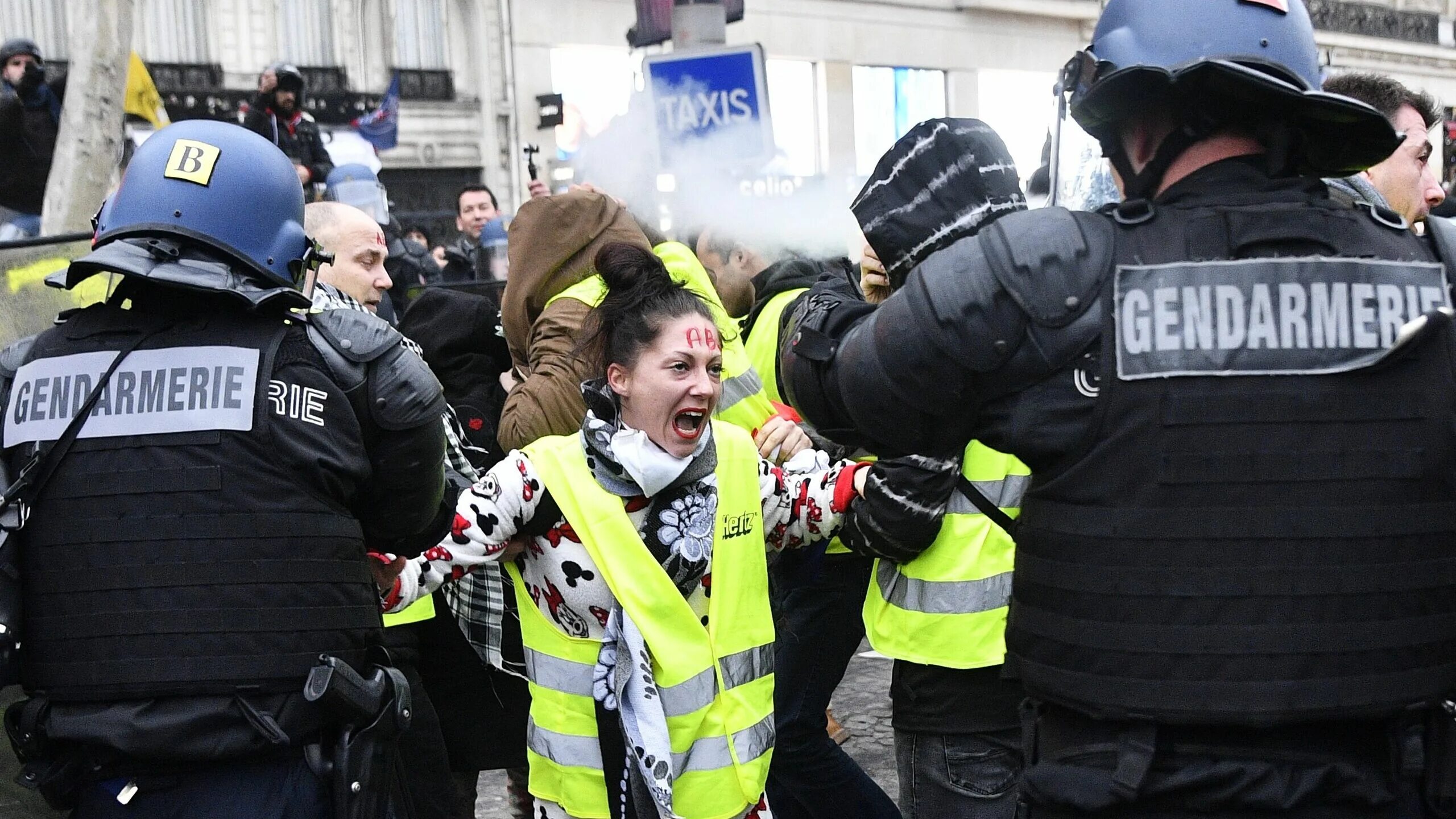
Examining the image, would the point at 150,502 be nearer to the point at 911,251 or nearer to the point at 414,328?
the point at 911,251

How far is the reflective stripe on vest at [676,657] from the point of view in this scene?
3.03 m

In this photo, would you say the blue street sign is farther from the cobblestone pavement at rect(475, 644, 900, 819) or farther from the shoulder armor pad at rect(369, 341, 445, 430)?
the shoulder armor pad at rect(369, 341, 445, 430)

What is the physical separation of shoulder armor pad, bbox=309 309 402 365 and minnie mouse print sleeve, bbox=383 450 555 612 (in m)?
0.51

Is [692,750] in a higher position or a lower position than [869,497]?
lower

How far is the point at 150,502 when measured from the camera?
8.12 feet

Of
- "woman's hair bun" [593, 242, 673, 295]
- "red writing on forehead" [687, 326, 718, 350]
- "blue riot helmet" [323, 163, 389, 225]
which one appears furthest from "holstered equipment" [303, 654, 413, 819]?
"blue riot helmet" [323, 163, 389, 225]

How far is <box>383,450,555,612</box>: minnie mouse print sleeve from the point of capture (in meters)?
3.11

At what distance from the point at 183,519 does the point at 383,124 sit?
19146 millimetres

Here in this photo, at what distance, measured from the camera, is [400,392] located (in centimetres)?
270

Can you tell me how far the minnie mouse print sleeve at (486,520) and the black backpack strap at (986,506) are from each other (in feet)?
2.89

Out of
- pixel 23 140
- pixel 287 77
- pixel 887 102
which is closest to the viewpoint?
pixel 23 140

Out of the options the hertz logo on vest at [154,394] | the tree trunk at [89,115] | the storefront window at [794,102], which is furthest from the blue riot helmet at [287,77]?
the storefront window at [794,102]

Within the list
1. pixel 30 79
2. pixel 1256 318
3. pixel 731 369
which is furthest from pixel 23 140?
pixel 1256 318

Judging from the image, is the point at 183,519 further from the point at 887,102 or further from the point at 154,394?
the point at 887,102
